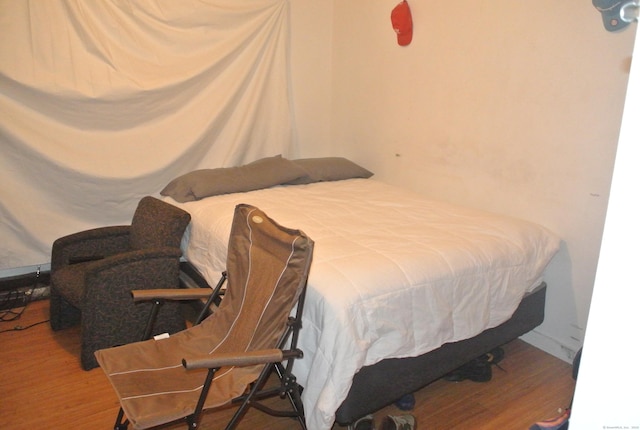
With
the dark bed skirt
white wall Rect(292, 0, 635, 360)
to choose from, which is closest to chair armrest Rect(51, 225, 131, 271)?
the dark bed skirt

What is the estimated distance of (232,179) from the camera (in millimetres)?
3189

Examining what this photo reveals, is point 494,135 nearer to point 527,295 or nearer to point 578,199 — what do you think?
point 578,199

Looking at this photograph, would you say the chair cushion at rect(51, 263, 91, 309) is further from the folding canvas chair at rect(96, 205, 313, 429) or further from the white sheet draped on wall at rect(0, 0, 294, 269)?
the folding canvas chair at rect(96, 205, 313, 429)

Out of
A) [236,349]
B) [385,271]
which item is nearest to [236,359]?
[236,349]

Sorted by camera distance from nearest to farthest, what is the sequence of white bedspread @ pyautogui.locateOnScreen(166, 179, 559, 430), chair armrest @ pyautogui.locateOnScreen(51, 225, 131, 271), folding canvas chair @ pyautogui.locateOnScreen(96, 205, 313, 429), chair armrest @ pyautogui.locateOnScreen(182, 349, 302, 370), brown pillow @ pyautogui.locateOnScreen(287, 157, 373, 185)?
chair armrest @ pyautogui.locateOnScreen(182, 349, 302, 370) < folding canvas chair @ pyautogui.locateOnScreen(96, 205, 313, 429) < white bedspread @ pyautogui.locateOnScreen(166, 179, 559, 430) < chair armrest @ pyautogui.locateOnScreen(51, 225, 131, 271) < brown pillow @ pyautogui.locateOnScreen(287, 157, 373, 185)

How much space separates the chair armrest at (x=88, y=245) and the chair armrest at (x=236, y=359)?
1.63m

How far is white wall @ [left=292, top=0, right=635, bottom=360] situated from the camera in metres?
2.38

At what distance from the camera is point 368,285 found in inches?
71.9

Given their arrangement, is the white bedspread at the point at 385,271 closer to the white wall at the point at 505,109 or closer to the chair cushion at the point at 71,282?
the white wall at the point at 505,109

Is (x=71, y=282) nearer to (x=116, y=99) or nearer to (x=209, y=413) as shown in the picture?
(x=209, y=413)

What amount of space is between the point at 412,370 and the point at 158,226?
1.65 m

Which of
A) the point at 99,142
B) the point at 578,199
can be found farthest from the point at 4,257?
the point at 578,199

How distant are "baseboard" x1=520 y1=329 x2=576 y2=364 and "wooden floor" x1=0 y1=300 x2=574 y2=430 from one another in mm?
40

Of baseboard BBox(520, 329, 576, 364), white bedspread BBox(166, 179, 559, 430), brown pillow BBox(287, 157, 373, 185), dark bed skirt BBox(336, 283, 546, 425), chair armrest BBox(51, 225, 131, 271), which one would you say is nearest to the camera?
white bedspread BBox(166, 179, 559, 430)
